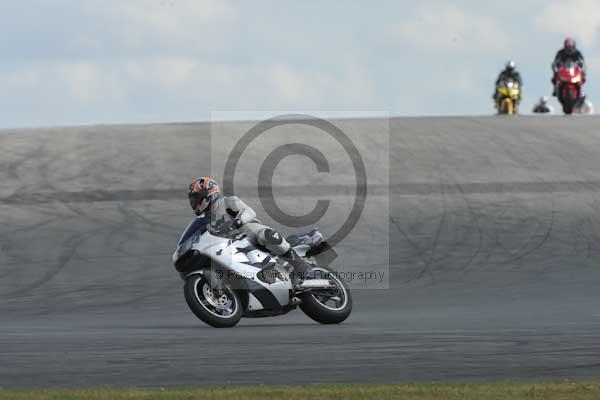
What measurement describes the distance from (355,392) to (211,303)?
4983mm

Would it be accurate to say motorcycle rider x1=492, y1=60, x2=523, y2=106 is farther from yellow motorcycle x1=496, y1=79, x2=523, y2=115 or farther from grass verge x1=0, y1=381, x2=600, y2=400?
grass verge x1=0, y1=381, x2=600, y2=400

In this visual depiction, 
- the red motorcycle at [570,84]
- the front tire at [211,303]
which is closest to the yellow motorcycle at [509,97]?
the red motorcycle at [570,84]

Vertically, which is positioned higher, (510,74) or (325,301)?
(510,74)

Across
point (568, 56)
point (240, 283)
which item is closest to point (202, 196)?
point (240, 283)

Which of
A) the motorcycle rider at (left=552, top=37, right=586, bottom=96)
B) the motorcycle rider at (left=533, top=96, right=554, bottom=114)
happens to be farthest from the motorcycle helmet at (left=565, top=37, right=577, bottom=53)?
the motorcycle rider at (left=533, top=96, right=554, bottom=114)

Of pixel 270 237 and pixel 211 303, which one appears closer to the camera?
pixel 211 303

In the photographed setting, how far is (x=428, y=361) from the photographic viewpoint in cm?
895

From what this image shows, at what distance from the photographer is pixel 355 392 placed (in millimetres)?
7414

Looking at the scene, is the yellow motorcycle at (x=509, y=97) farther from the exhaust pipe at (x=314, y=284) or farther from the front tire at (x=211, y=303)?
the front tire at (x=211, y=303)

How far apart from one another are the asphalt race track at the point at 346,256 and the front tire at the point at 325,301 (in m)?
0.20

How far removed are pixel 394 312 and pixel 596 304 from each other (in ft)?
8.43

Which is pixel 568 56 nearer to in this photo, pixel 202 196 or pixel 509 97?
pixel 509 97

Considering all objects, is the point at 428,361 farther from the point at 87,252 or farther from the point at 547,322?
the point at 87,252

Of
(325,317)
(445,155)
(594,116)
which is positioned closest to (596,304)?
(325,317)
